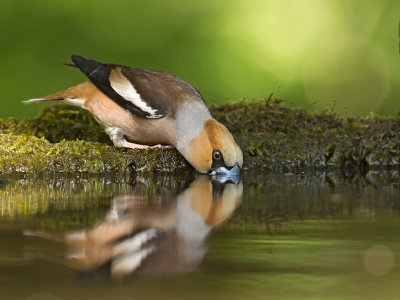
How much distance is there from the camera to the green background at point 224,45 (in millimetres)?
10727

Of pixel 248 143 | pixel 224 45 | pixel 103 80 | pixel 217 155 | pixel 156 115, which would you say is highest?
pixel 224 45

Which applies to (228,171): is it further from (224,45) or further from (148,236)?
(224,45)

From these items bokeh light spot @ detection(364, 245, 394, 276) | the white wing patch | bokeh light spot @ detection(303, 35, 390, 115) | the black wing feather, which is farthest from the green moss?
bokeh light spot @ detection(364, 245, 394, 276)

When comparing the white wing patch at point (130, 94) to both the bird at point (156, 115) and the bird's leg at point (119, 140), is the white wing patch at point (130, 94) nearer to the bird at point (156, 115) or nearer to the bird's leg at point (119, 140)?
the bird at point (156, 115)

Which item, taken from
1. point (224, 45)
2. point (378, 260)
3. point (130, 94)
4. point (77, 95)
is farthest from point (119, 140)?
point (224, 45)

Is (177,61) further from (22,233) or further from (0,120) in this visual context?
(22,233)

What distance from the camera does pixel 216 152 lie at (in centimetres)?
643

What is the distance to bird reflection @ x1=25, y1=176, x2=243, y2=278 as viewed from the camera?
2.60m

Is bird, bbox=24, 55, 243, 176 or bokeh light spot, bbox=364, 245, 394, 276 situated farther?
bird, bbox=24, 55, 243, 176

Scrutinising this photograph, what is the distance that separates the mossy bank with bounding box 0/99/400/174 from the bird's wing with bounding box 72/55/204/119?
403mm

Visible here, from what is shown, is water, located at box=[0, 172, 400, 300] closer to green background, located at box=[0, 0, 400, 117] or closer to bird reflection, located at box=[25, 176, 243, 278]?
bird reflection, located at box=[25, 176, 243, 278]

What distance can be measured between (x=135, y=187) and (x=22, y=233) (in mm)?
2336

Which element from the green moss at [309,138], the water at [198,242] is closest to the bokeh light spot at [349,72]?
the green moss at [309,138]

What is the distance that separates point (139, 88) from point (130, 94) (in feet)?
0.33
